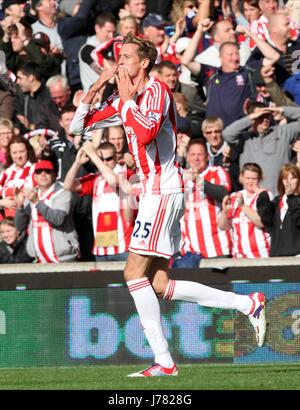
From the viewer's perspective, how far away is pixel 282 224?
40.4 ft

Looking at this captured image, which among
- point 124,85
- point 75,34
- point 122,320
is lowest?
point 122,320

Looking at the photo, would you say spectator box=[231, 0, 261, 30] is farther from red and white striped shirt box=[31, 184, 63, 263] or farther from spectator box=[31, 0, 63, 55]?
red and white striped shirt box=[31, 184, 63, 263]

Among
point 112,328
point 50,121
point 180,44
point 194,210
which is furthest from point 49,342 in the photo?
point 180,44

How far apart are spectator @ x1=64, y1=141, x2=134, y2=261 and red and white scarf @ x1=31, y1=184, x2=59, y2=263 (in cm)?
Result: 30

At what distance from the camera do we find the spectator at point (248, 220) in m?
12.8

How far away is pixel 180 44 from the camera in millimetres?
15844

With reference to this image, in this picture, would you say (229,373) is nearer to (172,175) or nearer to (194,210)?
(172,175)

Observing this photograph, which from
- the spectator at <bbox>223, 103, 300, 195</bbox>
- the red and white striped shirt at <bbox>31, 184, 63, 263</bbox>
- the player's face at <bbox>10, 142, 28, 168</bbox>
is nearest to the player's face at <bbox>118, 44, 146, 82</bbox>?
the red and white striped shirt at <bbox>31, 184, 63, 263</bbox>

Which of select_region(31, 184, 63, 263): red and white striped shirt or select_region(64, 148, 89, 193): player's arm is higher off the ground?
select_region(64, 148, 89, 193): player's arm

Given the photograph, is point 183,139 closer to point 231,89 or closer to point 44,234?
point 231,89

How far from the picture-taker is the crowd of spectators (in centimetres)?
1296

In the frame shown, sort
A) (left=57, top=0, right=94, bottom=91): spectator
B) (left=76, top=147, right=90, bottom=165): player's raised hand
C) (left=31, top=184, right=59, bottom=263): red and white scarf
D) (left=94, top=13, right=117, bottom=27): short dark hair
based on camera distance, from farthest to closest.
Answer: (left=57, top=0, right=94, bottom=91): spectator < (left=94, top=13, right=117, bottom=27): short dark hair < (left=76, top=147, right=90, bottom=165): player's raised hand < (left=31, top=184, right=59, bottom=263): red and white scarf

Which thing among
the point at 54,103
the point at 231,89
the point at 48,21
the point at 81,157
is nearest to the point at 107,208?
the point at 81,157

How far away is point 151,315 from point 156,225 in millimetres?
730
